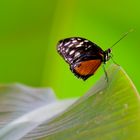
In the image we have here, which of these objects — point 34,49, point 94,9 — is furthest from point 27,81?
point 94,9

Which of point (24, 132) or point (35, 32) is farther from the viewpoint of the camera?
point (35, 32)

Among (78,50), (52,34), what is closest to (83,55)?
(78,50)

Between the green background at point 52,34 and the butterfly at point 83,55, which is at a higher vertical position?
the green background at point 52,34

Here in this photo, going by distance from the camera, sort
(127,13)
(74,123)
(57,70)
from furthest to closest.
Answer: (57,70)
(127,13)
(74,123)

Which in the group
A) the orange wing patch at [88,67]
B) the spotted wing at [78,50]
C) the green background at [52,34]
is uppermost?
the green background at [52,34]

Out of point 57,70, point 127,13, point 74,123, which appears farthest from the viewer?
point 57,70

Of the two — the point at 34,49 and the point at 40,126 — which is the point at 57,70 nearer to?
the point at 34,49
